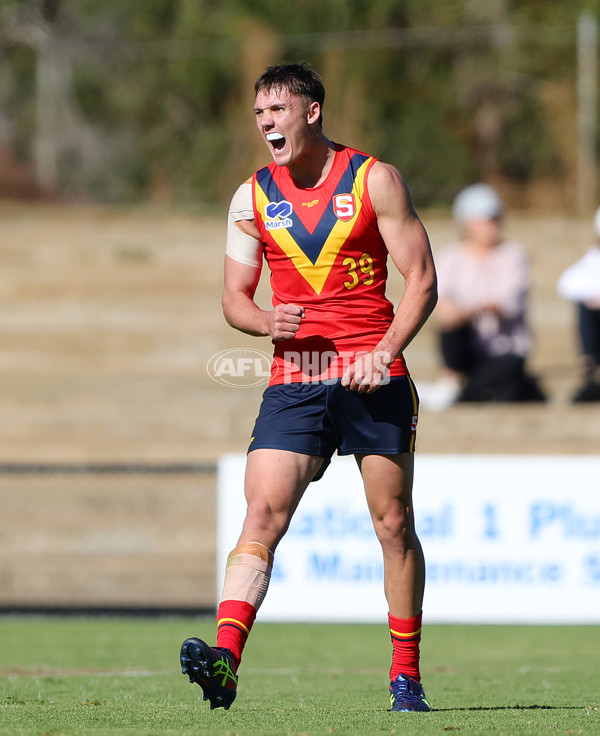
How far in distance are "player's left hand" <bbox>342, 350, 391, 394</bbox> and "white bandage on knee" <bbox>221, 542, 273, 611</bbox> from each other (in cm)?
66

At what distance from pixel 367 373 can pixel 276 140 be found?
90 centimetres

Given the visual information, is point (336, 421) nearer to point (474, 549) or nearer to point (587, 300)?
point (474, 549)

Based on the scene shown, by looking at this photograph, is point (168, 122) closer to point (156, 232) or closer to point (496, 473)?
point (156, 232)

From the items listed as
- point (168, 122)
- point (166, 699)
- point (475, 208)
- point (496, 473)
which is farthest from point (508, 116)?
point (166, 699)

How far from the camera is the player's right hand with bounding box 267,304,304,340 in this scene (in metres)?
4.84

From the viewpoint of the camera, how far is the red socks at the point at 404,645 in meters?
5.26

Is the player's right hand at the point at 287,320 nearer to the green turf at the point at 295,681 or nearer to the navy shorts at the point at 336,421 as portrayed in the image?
the navy shorts at the point at 336,421

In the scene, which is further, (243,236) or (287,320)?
(243,236)

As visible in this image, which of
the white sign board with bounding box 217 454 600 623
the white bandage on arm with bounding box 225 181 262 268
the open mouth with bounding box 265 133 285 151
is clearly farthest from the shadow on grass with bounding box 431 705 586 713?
the white sign board with bounding box 217 454 600 623

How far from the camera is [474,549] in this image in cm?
1017

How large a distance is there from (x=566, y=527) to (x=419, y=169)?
15365 mm

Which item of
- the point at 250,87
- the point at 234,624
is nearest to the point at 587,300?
the point at 234,624

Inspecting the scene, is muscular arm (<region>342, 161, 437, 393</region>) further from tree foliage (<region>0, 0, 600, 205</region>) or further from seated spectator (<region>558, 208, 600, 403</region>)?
tree foliage (<region>0, 0, 600, 205</region>)

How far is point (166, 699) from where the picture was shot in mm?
5660
